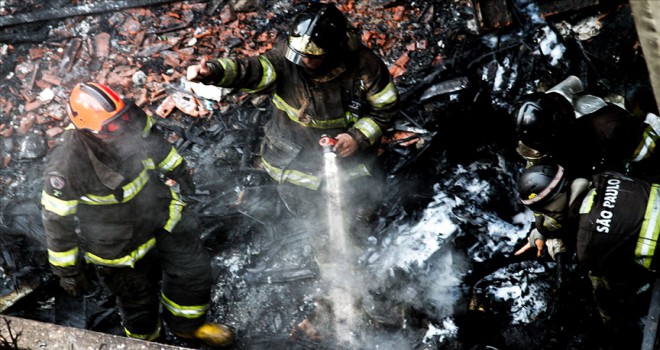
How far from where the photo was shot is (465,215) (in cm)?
582

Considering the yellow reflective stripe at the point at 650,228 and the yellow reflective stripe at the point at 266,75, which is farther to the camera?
the yellow reflective stripe at the point at 266,75

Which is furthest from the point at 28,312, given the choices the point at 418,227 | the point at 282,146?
the point at 418,227

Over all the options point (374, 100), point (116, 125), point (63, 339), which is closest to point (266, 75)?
point (374, 100)

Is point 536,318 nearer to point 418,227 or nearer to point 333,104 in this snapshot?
point 418,227

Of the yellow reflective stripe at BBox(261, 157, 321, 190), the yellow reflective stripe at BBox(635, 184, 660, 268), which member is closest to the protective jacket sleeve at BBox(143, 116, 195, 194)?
the yellow reflective stripe at BBox(261, 157, 321, 190)

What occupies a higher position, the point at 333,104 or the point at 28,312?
the point at 333,104

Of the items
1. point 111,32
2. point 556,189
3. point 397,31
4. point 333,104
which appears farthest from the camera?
point 111,32

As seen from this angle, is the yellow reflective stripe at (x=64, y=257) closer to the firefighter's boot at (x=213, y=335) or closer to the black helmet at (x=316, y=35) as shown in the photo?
the firefighter's boot at (x=213, y=335)

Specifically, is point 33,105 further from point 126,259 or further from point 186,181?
point 126,259

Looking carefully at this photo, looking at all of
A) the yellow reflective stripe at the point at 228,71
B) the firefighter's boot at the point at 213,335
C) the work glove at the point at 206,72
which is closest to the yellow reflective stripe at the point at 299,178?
the yellow reflective stripe at the point at 228,71

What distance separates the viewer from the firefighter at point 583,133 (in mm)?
4254

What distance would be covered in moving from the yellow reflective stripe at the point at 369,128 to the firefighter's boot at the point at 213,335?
2.34 metres

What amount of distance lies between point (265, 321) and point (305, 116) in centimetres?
220

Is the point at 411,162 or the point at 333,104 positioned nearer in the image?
the point at 333,104
